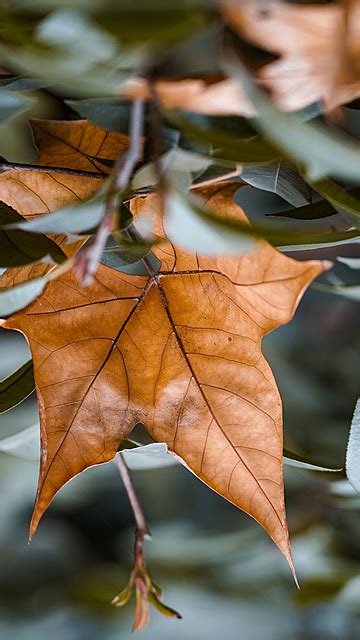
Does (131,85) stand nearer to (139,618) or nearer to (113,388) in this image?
(113,388)

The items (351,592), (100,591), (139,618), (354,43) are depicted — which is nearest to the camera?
(354,43)

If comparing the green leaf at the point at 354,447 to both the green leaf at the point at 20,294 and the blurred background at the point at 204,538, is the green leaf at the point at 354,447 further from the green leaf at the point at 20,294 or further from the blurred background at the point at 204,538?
the blurred background at the point at 204,538

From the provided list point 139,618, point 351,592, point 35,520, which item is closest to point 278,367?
point 351,592

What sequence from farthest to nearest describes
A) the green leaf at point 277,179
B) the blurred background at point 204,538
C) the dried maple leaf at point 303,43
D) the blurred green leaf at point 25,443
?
the blurred background at point 204,538, the blurred green leaf at point 25,443, the green leaf at point 277,179, the dried maple leaf at point 303,43

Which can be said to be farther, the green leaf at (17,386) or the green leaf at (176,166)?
the green leaf at (17,386)

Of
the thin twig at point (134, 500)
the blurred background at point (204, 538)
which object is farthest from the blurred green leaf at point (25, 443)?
the blurred background at point (204, 538)

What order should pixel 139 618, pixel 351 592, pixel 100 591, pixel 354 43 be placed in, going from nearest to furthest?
1. pixel 354 43
2. pixel 139 618
3. pixel 351 592
4. pixel 100 591

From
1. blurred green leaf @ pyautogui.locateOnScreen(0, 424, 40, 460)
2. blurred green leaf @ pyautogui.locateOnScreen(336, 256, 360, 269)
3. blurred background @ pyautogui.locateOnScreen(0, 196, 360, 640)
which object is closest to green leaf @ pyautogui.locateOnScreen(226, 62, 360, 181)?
blurred green leaf @ pyautogui.locateOnScreen(336, 256, 360, 269)

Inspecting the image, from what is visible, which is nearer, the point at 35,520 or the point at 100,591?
the point at 35,520
